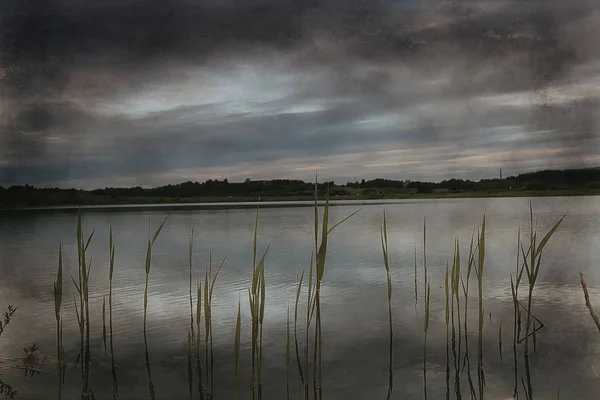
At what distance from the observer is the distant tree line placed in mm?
3611

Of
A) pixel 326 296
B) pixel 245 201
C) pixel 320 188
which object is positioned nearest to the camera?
pixel 326 296

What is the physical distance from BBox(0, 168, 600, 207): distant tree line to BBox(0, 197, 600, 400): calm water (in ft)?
0.45

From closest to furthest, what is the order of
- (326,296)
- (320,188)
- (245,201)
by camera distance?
(326,296) < (320,188) < (245,201)

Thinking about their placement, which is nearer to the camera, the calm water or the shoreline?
the calm water

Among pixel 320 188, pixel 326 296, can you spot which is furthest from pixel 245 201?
pixel 326 296

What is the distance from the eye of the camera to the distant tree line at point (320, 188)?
361 cm

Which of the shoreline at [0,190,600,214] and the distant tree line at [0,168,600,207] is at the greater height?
the distant tree line at [0,168,600,207]

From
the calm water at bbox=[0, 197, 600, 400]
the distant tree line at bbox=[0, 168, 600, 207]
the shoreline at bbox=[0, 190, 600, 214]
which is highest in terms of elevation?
the distant tree line at bbox=[0, 168, 600, 207]

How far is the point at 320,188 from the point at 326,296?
0.79 meters

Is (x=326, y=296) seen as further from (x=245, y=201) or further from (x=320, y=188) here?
(x=245, y=201)

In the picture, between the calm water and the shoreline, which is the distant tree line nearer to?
the shoreline

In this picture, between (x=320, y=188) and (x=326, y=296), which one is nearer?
(x=326, y=296)

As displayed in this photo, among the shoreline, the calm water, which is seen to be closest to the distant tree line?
the shoreline

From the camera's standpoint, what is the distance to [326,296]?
3.50 metres
